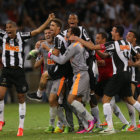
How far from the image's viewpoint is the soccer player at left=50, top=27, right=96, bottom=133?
28.3ft

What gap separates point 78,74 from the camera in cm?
874

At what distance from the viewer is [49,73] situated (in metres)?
9.33

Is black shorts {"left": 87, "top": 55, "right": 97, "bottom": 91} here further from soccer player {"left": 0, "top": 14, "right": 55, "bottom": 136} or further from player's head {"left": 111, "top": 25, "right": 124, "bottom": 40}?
soccer player {"left": 0, "top": 14, "right": 55, "bottom": 136}

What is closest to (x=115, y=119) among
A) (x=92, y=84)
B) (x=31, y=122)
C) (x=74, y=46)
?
(x=31, y=122)

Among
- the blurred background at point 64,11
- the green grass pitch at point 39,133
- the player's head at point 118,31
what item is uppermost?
the blurred background at point 64,11

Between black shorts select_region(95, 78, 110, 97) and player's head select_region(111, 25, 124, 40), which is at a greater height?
player's head select_region(111, 25, 124, 40)

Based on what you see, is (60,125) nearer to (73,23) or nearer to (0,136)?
(0,136)

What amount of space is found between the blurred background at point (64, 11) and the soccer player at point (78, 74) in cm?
966

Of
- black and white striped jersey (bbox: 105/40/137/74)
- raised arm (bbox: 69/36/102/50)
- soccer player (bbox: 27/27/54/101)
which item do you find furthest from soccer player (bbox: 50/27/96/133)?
soccer player (bbox: 27/27/54/101)

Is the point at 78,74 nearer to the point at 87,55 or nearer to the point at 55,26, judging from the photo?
the point at 87,55

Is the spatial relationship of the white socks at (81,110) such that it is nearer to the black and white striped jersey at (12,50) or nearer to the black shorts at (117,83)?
the black shorts at (117,83)

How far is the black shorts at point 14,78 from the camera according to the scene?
9.07 meters

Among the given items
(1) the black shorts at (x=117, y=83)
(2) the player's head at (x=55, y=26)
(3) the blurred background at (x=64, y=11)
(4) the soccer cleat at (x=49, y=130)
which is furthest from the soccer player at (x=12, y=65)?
(3) the blurred background at (x=64, y=11)

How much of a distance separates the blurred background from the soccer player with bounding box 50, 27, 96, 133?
380 inches
